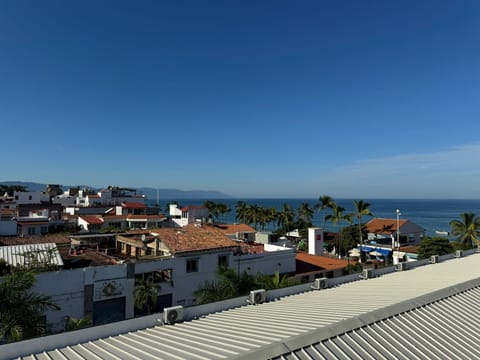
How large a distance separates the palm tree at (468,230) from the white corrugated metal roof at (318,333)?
145 feet

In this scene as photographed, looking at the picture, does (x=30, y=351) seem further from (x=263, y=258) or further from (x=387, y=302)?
(x=263, y=258)

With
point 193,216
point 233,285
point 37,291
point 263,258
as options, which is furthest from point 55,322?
point 193,216

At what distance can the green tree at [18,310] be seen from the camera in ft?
41.4

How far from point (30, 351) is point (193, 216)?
64409 millimetres

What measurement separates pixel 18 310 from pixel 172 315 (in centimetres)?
735

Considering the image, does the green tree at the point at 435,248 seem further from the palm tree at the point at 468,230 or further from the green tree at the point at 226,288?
the green tree at the point at 226,288

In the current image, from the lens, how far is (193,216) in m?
71.9

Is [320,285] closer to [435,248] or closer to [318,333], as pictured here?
[318,333]

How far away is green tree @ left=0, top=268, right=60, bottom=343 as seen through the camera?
1261 centimetres

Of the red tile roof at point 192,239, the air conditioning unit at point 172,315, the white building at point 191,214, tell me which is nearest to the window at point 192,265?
the red tile roof at point 192,239

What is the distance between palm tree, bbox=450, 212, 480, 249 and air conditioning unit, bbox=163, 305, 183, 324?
168 feet

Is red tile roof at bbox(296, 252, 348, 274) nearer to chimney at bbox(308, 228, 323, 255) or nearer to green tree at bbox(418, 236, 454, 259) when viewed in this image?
chimney at bbox(308, 228, 323, 255)

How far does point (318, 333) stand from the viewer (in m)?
7.38

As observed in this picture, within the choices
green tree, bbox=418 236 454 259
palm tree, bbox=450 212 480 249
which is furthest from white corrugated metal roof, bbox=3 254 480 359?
palm tree, bbox=450 212 480 249
